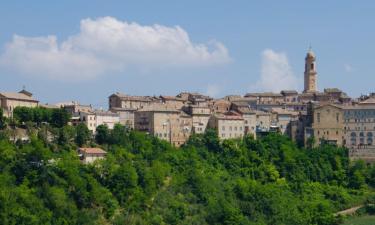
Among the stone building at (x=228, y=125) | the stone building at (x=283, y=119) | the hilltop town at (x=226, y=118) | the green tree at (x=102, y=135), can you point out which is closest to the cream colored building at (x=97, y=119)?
the hilltop town at (x=226, y=118)

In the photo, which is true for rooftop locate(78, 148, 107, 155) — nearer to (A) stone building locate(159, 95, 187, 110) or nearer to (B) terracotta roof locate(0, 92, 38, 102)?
(B) terracotta roof locate(0, 92, 38, 102)

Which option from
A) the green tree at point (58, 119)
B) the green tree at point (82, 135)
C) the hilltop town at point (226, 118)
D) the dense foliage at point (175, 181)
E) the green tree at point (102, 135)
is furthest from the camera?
the hilltop town at point (226, 118)

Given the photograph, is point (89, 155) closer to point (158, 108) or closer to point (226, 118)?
point (158, 108)

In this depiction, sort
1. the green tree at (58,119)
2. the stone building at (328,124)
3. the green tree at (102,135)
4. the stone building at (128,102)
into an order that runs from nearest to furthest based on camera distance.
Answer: the green tree at (58,119) < the green tree at (102,135) < the stone building at (328,124) < the stone building at (128,102)

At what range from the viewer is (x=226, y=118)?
56031 mm

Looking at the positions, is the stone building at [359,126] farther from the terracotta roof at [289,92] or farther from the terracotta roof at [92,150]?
the terracotta roof at [92,150]

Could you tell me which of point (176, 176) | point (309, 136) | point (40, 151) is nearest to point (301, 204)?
point (176, 176)

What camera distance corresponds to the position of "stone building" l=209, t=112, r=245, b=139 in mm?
55750

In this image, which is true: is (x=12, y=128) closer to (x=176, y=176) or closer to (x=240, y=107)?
(x=176, y=176)

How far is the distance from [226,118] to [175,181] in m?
11.4

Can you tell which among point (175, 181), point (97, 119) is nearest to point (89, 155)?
point (175, 181)

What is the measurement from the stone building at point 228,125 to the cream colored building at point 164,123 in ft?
6.25

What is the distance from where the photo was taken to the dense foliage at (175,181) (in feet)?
131

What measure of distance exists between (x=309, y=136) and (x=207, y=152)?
8.64 m
